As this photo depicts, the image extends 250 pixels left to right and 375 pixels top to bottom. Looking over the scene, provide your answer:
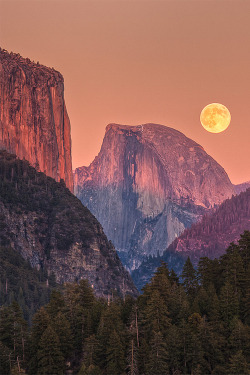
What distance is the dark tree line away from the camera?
12525 cm

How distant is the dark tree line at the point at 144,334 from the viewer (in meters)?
125

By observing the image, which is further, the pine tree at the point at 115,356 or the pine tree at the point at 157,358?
the pine tree at the point at 115,356

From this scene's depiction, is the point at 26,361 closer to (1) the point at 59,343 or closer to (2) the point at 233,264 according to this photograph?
(1) the point at 59,343

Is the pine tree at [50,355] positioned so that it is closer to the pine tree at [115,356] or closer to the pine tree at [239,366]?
the pine tree at [115,356]

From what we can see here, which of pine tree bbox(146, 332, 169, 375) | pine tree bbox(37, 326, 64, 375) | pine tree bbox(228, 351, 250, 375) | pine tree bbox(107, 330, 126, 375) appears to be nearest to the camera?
pine tree bbox(228, 351, 250, 375)

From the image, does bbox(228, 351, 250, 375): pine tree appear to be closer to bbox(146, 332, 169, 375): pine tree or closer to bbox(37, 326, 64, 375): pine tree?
bbox(146, 332, 169, 375): pine tree

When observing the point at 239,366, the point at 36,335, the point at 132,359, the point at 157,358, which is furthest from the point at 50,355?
the point at 239,366

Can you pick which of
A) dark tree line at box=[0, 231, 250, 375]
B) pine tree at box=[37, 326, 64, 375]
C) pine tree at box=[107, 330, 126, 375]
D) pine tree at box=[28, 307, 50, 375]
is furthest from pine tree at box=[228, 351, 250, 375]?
pine tree at box=[28, 307, 50, 375]

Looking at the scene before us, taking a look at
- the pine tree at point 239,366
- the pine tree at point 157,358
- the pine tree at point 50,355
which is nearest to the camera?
the pine tree at point 239,366

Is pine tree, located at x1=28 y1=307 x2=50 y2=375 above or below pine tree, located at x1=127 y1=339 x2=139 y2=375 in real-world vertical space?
above

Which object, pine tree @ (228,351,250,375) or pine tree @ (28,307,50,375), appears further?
pine tree @ (28,307,50,375)

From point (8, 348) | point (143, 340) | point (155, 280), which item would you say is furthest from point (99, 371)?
point (155, 280)

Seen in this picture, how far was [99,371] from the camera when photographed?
12394 centimetres

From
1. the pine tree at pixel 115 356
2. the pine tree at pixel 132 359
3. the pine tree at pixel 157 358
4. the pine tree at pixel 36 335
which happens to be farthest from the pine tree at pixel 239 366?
the pine tree at pixel 36 335
